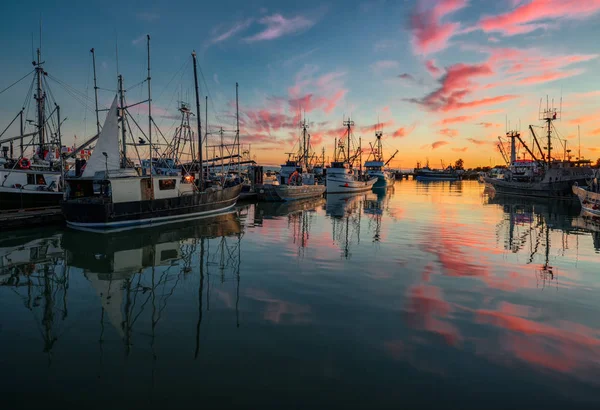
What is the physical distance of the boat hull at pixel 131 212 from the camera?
24281 mm

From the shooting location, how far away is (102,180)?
2589 centimetres

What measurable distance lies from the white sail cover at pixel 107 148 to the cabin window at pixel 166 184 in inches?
177

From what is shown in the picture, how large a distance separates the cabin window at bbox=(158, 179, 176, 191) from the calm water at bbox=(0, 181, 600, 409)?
965 centimetres

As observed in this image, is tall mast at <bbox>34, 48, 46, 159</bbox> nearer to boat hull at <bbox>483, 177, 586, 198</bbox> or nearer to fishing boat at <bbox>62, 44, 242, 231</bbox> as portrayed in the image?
fishing boat at <bbox>62, 44, 242, 231</bbox>

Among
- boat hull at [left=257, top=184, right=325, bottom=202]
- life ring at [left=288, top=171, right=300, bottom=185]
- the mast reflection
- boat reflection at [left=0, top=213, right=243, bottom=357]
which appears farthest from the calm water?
life ring at [left=288, top=171, right=300, bottom=185]

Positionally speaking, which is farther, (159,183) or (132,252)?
(159,183)

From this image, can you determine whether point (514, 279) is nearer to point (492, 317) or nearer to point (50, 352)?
point (492, 317)

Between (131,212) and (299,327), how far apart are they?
2093cm

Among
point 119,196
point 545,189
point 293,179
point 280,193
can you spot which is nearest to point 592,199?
point 545,189

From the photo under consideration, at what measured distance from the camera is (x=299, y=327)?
9109 millimetres

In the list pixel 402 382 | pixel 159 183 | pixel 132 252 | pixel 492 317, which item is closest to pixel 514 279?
pixel 492 317

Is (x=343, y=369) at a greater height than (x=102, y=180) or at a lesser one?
lesser

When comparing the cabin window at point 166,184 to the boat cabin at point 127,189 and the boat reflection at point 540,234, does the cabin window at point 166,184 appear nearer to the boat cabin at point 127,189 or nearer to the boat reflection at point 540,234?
the boat cabin at point 127,189

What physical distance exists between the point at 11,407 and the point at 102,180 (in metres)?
23.0
